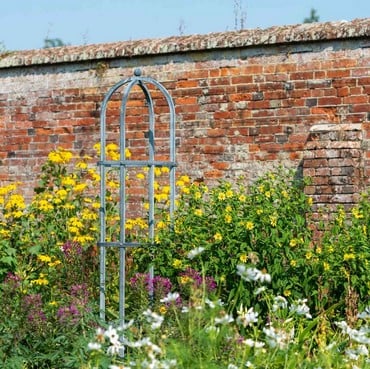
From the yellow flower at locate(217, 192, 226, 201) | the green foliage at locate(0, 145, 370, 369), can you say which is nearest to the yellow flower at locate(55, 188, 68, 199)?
the green foliage at locate(0, 145, 370, 369)

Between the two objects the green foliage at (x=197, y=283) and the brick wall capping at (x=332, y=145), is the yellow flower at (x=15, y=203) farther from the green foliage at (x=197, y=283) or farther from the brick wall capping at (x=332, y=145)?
the brick wall capping at (x=332, y=145)

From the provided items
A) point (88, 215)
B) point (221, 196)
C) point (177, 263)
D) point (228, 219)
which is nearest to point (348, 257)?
point (228, 219)

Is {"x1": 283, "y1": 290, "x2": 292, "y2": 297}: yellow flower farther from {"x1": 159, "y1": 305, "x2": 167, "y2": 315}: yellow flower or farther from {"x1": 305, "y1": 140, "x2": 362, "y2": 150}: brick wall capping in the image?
{"x1": 305, "y1": 140, "x2": 362, "y2": 150}: brick wall capping

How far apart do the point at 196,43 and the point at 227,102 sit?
61 centimetres

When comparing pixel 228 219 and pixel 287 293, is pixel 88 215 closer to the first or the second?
pixel 228 219

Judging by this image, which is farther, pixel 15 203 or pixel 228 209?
pixel 15 203

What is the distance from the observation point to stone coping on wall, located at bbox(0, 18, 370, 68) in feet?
27.8

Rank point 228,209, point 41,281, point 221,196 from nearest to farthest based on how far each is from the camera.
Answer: point 228,209 < point 221,196 < point 41,281

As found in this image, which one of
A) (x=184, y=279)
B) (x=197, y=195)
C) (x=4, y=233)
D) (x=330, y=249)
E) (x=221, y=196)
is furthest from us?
(x=4, y=233)

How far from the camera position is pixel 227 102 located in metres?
8.95

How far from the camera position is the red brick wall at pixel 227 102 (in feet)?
27.4

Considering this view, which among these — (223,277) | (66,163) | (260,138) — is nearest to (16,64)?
(66,163)

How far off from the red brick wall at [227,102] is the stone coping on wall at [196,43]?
1 cm

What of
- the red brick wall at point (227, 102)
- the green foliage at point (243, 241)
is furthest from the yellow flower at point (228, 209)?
the red brick wall at point (227, 102)
